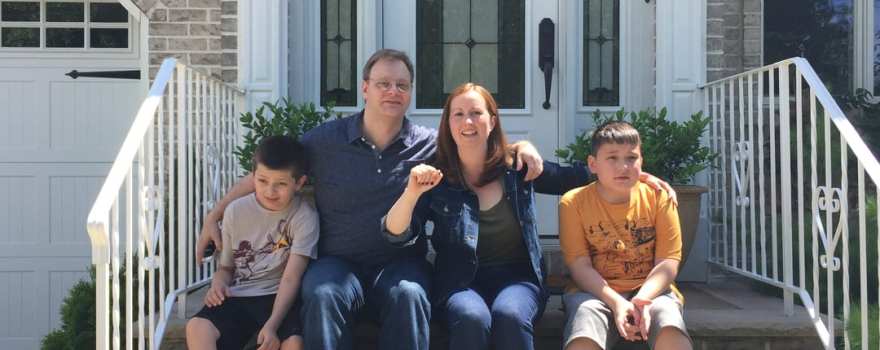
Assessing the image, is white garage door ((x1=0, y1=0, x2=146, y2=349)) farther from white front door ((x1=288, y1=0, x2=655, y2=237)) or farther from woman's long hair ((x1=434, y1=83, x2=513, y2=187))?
woman's long hair ((x1=434, y1=83, x2=513, y2=187))

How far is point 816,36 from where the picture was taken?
4.70 m

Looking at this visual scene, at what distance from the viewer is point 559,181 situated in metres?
3.21

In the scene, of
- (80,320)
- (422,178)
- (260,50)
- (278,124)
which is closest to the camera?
(422,178)

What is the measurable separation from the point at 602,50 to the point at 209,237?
2.33 m

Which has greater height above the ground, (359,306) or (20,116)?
(20,116)

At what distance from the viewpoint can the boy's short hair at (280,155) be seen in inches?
117

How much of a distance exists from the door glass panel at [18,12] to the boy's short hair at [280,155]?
2.66 meters

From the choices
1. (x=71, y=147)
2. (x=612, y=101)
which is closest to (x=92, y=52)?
(x=71, y=147)

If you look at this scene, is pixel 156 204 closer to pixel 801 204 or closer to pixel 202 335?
pixel 202 335

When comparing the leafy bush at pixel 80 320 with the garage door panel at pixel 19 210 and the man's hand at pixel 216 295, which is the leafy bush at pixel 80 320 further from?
the man's hand at pixel 216 295

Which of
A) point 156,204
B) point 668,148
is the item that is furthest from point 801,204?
point 156,204

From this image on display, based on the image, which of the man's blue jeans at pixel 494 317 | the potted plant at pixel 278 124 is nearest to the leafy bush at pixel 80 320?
the potted plant at pixel 278 124

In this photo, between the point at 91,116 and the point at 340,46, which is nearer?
the point at 340,46

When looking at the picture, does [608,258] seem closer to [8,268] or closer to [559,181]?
[559,181]
